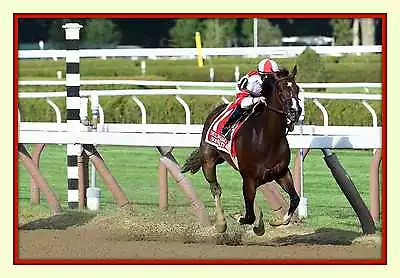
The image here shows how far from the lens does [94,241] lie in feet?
25.3

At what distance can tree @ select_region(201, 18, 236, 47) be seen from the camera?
12547 millimetres

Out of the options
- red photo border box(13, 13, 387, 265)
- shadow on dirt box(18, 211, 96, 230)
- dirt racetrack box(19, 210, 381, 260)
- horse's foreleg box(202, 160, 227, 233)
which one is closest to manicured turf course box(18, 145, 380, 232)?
shadow on dirt box(18, 211, 96, 230)

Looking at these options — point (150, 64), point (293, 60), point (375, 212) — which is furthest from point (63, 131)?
point (150, 64)

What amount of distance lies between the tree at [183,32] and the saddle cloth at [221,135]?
9.86ft

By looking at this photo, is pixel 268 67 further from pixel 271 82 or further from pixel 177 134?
pixel 177 134

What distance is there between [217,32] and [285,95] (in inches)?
265

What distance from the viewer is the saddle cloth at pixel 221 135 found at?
23.9 ft

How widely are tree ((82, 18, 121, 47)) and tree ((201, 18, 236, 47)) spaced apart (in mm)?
1929

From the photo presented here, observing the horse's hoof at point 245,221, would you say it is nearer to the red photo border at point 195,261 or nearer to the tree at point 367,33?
the red photo border at point 195,261

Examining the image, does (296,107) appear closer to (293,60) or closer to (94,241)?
(94,241)

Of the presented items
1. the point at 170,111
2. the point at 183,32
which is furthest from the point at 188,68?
the point at 170,111

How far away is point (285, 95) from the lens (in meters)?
6.88

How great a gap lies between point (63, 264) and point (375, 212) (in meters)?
2.49

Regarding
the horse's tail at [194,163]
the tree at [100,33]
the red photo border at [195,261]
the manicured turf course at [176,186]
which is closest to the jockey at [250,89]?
the red photo border at [195,261]
